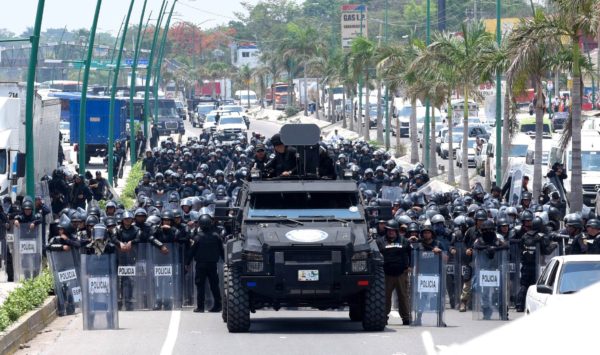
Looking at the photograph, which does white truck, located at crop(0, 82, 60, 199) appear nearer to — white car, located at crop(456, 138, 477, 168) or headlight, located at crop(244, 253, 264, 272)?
headlight, located at crop(244, 253, 264, 272)

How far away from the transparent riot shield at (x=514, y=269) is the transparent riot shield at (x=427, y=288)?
2.08m

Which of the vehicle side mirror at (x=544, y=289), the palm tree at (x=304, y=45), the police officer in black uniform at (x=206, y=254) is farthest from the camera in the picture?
the palm tree at (x=304, y=45)

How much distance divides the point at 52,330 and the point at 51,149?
25.7 m

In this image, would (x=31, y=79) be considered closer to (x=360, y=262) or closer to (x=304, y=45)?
(x=360, y=262)

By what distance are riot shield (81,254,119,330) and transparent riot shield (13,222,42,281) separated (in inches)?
214

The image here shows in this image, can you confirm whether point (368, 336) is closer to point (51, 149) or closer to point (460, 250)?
point (460, 250)

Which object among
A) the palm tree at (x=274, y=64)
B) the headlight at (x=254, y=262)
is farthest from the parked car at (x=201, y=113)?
the headlight at (x=254, y=262)

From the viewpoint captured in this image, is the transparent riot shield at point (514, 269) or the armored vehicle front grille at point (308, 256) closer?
the armored vehicle front grille at point (308, 256)

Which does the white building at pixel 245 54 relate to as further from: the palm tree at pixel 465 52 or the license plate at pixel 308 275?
the license plate at pixel 308 275

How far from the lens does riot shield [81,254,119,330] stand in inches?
670

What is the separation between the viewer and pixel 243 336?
15930 millimetres

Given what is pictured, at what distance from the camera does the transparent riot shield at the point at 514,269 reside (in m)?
19.7

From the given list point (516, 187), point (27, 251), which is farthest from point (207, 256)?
point (516, 187)

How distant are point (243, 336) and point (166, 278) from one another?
405 centimetres
